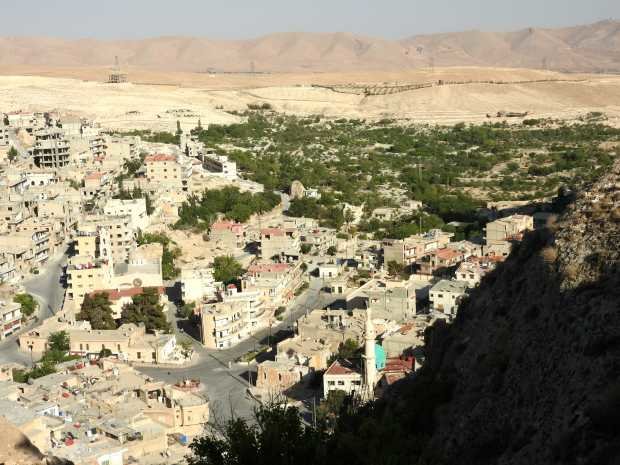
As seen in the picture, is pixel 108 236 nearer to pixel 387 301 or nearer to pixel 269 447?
pixel 387 301

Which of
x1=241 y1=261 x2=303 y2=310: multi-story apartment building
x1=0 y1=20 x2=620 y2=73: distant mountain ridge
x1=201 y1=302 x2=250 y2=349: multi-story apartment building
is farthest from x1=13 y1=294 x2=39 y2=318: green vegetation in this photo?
x1=0 y1=20 x2=620 y2=73: distant mountain ridge

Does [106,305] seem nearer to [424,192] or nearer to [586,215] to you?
[586,215]

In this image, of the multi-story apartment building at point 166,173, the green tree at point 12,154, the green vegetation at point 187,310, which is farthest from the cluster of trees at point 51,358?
the green tree at point 12,154

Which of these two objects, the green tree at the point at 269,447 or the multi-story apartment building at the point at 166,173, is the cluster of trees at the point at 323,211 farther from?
the green tree at the point at 269,447

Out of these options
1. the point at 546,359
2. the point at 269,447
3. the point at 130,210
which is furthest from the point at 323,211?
the point at 546,359

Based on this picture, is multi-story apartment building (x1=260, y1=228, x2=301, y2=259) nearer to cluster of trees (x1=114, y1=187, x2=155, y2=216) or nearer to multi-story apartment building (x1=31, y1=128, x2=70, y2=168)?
cluster of trees (x1=114, y1=187, x2=155, y2=216)

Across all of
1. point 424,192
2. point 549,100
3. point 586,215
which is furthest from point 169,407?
point 549,100

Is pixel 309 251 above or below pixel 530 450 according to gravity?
below
